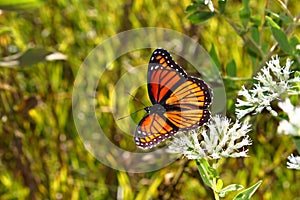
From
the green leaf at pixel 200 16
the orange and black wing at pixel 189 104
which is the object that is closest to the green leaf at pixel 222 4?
the green leaf at pixel 200 16

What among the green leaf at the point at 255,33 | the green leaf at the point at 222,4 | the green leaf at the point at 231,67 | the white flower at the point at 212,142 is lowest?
the white flower at the point at 212,142

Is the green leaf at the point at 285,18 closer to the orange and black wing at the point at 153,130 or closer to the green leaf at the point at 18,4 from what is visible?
the orange and black wing at the point at 153,130

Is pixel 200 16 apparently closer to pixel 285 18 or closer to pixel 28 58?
pixel 285 18

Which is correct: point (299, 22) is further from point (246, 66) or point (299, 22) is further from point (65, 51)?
point (65, 51)

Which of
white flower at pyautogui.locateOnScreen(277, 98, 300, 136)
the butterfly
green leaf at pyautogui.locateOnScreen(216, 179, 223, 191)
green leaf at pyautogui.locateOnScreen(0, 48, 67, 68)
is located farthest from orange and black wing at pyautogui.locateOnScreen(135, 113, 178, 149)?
green leaf at pyautogui.locateOnScreen(0, 48, 67, 68)

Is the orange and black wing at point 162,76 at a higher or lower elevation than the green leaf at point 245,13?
lower

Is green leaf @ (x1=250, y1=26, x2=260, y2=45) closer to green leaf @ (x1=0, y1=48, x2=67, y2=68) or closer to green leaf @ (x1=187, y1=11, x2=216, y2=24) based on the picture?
green leaf @ (x1=187, y1=11, x2=216, y2=24)
